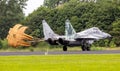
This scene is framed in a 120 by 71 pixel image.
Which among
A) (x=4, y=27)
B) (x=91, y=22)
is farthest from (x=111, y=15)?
(x=4, y=27)

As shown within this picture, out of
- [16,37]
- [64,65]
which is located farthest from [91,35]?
[64,65]

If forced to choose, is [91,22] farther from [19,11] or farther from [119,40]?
[19,11]

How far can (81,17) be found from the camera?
260ft

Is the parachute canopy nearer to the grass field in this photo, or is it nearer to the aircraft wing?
the aircraft wing

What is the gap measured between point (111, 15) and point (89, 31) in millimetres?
16822

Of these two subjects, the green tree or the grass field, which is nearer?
the grass field

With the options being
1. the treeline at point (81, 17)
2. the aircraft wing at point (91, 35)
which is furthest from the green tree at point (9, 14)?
the aircraft wing at point (91, 35)

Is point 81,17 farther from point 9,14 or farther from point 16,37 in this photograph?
point 16,37

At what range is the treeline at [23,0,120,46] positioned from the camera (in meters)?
76.4

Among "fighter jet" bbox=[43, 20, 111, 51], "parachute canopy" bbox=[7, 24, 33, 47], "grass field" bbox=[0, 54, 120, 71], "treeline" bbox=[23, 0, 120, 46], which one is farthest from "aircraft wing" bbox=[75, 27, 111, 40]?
"grass field" bbox=[0, 54, 120, 71]

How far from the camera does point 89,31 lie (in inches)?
2411

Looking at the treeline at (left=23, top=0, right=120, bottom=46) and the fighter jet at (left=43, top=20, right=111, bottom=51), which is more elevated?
the treeline at (left=23, top=0, right=120, bottom=46)

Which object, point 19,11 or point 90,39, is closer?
point 90,39

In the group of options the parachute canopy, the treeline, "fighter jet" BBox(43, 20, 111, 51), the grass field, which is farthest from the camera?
the treeline
